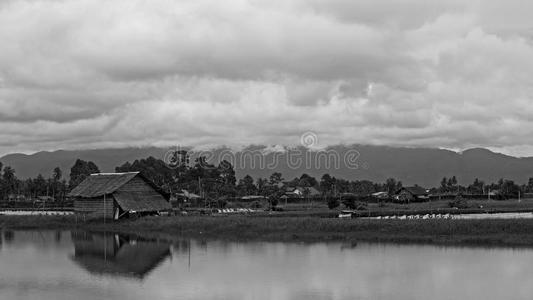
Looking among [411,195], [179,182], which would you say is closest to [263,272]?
[411,195]

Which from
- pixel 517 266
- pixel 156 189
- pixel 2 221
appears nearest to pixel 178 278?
pixel 517 266

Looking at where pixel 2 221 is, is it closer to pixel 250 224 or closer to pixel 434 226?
pixel 250 224

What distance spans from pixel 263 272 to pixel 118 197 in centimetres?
3460

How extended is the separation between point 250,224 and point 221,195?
160 feet

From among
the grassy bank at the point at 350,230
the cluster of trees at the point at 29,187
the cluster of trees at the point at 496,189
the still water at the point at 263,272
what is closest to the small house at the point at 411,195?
the cluster of trees at the point at 496,189

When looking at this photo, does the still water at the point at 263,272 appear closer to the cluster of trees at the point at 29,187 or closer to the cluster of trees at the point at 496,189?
the cluster of trees at the point at 496,189

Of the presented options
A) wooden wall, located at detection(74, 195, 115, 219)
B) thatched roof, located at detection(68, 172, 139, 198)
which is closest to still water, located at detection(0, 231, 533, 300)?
wooden wall, located at detection(74, 195, 115, 219)

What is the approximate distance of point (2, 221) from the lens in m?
68.5

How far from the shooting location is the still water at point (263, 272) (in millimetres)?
27859

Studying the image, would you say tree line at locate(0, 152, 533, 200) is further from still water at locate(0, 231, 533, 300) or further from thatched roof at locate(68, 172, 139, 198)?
still water at locate(0, 231, 533, 300)

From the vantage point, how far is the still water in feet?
91.4

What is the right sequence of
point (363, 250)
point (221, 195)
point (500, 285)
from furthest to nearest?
1. point (221, 195)
2. point (363, 250)
3. point (500, 285)

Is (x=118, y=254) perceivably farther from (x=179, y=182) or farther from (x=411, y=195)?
(x=179, y=182)

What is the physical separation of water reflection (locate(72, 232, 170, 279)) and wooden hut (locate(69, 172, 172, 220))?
9.05 meters
